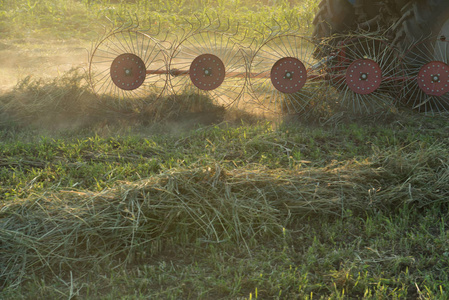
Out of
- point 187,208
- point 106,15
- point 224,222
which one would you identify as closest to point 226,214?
point 224,222

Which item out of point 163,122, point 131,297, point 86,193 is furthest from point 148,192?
point 163,122

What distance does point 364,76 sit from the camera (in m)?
4.36

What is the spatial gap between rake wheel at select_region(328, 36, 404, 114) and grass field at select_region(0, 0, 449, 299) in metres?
0.32

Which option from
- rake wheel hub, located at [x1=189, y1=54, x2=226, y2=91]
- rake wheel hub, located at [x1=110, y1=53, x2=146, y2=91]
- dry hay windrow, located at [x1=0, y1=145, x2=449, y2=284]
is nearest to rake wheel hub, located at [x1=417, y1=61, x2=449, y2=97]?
dry hay windrow, located at [x1=0, y1=145, x2=449, y2=284]

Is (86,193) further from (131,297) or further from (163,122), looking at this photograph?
(163,122)

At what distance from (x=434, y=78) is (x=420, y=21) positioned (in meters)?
0.52

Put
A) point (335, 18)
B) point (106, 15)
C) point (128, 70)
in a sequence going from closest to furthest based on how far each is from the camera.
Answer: point (128, 70) → point (335, 18) → point (106, 15)

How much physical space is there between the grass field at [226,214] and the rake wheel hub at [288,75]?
36 cm

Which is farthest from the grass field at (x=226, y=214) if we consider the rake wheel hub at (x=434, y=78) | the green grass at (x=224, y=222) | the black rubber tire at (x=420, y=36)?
the black rubber tire at (x=420, y=36)

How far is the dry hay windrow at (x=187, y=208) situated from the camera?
244cm

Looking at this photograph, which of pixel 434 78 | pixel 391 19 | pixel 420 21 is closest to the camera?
pixel 434 78

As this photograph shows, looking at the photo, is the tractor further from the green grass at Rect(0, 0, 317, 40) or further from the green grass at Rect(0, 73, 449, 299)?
the green grass at Rect(0, 0, 317, 40)

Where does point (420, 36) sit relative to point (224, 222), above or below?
above

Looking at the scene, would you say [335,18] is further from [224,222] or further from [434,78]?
[224,222]
